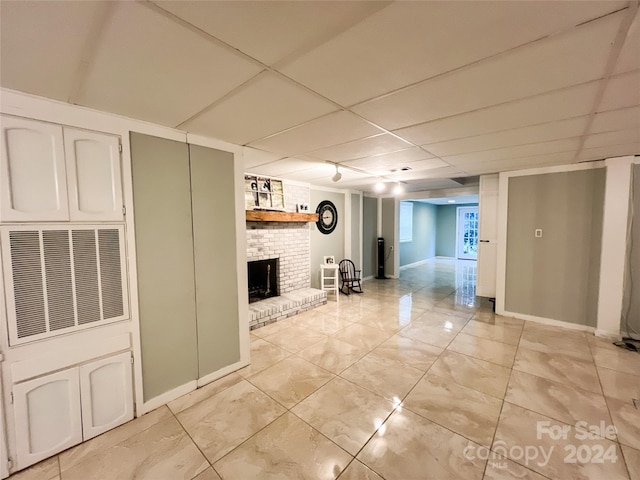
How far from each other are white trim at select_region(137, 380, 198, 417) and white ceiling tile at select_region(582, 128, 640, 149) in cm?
444

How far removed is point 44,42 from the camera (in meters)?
1.15

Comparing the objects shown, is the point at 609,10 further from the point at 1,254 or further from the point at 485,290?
the point at 485,290

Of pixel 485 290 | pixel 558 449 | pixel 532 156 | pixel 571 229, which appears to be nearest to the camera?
pixel 558 449

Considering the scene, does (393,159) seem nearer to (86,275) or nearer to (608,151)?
(608,151)

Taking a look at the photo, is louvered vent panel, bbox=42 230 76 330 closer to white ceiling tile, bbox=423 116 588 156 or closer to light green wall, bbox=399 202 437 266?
white ceiling tile, bbox=423 116 588 156

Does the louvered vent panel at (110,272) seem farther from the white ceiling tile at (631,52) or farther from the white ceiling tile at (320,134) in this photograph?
the white ceiling tile at (631,52)

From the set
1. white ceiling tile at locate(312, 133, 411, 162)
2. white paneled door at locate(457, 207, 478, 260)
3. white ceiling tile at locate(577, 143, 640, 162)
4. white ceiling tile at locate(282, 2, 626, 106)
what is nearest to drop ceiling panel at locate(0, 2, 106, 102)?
white ceiling tile at locate(282, 2, 626, 106)

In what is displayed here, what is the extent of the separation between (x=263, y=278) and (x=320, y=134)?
3.24 meters

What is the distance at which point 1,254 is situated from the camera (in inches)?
61.6

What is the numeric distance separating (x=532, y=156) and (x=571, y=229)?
1.40 meters

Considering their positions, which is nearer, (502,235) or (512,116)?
(512,116)

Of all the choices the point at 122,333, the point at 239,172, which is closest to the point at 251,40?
the point at 239,172

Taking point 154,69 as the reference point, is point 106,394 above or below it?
below

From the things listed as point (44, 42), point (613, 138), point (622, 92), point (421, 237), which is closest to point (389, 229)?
point (421, 237)
